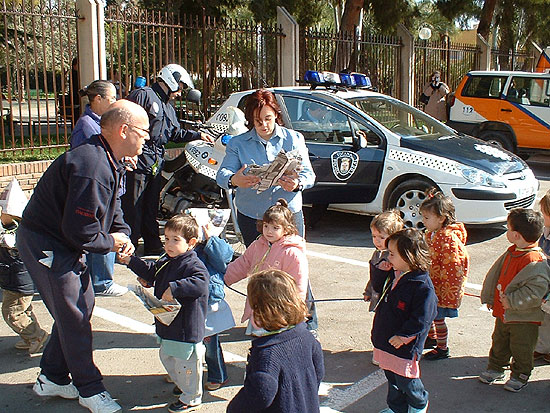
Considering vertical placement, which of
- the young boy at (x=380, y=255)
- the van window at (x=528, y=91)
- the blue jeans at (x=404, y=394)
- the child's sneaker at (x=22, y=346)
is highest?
the van window at (x=528, y=91)

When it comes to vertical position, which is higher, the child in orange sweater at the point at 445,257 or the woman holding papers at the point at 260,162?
the woman holding papers at the point at 260,162

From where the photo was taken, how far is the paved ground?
4.09m

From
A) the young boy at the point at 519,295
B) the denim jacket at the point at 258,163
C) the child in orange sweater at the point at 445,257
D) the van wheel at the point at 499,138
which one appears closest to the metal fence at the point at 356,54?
the van wheel at the point at 499,138

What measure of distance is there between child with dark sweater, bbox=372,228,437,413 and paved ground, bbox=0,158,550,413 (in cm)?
46

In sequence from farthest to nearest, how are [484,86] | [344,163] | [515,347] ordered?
[484,86], [344,163], [515,347]

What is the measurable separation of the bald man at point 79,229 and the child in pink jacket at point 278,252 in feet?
→ 2.92

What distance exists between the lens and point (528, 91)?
45.1 ft

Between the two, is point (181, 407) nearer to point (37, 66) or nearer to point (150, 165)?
point (150, 165)

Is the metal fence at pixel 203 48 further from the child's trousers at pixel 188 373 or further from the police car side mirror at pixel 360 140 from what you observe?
the child's trousers at pixel 188 373

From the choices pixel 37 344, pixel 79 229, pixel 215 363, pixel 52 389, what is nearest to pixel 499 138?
pixel 215 363

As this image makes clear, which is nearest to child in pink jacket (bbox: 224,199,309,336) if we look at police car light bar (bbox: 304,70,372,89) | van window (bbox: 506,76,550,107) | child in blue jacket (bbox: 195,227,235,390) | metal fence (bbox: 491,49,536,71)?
child in blue jacket (bbox: 195,227,235,390)

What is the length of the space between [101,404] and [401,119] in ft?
19.3

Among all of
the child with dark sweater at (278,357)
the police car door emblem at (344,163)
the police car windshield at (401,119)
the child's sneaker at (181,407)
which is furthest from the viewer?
the police car windshield at (401,119)

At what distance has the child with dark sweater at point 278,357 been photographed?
8.29 feet
